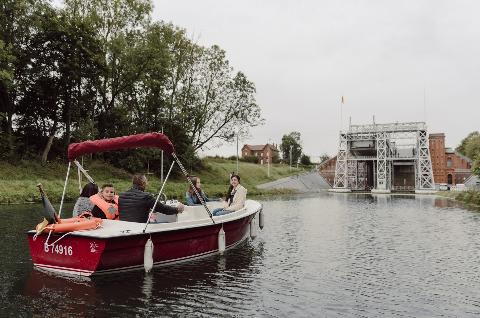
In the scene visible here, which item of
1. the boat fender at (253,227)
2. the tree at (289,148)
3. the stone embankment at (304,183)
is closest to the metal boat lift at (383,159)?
the stone embankment at (304,183)

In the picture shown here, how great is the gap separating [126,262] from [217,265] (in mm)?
2856

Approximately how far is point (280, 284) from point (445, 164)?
86.2 m

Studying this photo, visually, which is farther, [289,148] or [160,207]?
[289,148]

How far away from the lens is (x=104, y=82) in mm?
48000

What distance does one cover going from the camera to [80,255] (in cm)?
1020

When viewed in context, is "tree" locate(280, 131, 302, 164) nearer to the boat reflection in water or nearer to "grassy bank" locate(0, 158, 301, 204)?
"grassy bank" locate(0, 158, 301, 204)

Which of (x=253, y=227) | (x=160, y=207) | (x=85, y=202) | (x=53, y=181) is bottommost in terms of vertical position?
(x=253, y=227)

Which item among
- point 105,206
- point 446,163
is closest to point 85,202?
point 105,206

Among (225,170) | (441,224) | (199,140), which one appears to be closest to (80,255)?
(441,224)

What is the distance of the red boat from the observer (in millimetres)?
10125

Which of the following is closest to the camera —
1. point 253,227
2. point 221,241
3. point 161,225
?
point 161,225

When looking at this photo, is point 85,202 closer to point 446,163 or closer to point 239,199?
point 239,199

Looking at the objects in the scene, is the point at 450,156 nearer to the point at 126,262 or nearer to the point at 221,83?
the point at 221,83

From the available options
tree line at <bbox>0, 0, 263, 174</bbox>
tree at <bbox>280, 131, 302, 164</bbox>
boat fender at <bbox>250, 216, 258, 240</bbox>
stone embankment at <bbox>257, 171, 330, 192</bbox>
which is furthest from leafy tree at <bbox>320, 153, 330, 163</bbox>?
boat fender at <bbox>250, 216, 258, 240</bbox>
